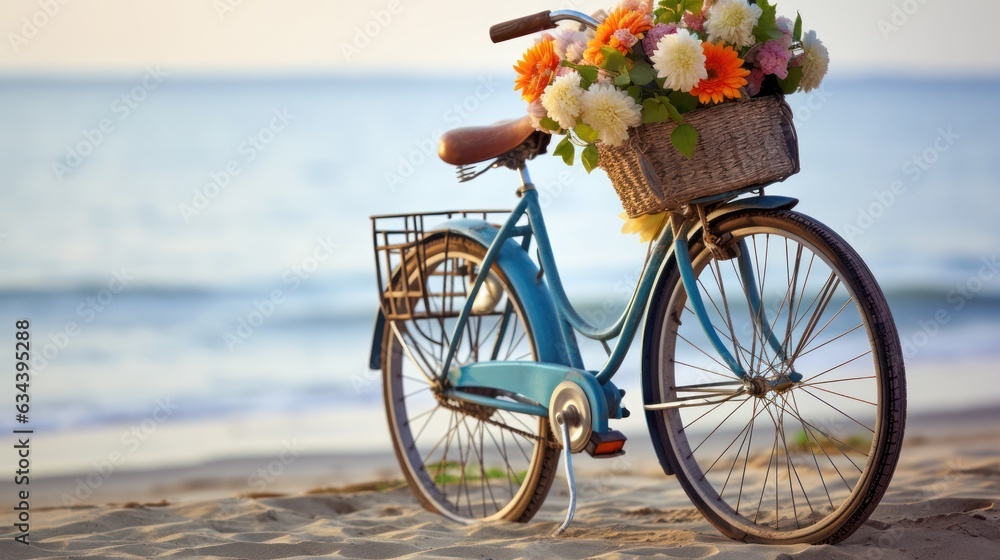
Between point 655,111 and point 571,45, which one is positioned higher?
point 571,45

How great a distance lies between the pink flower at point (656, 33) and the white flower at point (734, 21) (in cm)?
10

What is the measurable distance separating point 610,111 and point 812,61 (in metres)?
0.52

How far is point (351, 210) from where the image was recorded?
12.0 meters

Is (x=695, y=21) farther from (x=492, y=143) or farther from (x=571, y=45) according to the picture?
(x=492, y=143)

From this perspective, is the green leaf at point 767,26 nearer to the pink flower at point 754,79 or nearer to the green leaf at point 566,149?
the pink flower at point 754,79

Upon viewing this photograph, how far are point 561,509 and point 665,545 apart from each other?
1.08 meters

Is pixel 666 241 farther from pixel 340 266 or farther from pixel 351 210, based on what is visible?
pixel 351 210

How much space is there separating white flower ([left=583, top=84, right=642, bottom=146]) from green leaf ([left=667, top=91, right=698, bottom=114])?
0.29 ft

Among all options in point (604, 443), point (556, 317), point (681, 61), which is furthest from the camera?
point (556, 317)

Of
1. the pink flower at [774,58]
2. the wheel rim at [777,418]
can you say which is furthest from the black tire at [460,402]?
the pink flower at [774,58]

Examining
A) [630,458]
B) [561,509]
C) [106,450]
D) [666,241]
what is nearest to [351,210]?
[106,450]

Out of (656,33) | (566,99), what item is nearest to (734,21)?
(656,33)

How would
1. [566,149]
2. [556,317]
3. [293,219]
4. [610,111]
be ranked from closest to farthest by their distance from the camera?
[610,111] < [566,149] < [556,317] < [293,219]

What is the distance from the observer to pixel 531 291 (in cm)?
311
